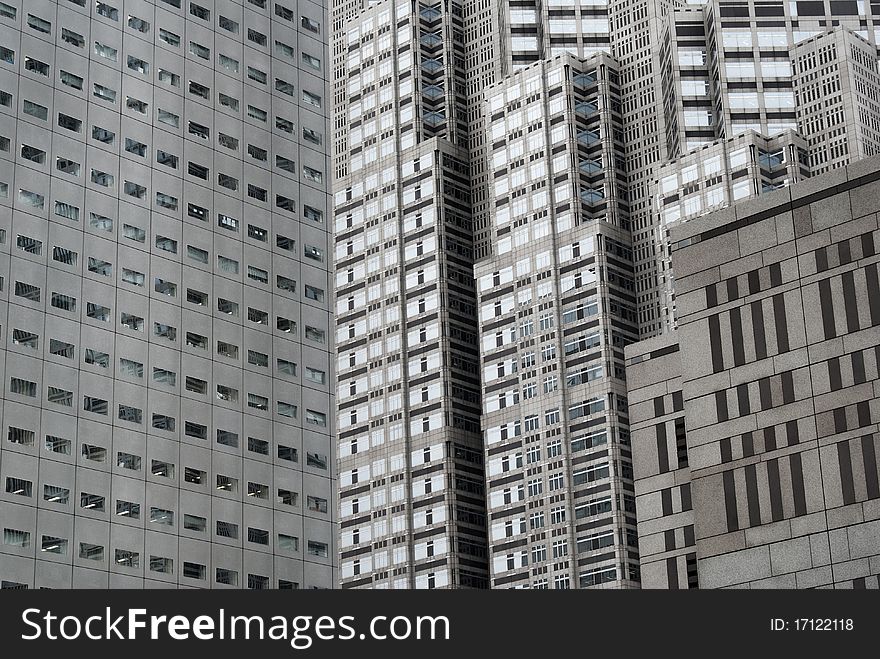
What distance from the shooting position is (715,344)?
132m

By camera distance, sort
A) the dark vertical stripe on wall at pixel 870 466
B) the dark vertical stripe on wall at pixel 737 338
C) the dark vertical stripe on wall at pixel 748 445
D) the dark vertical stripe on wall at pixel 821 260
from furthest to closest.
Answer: the dark vertical stripe on wall at pixel 737 338
the dark vertical stripe on wall at pixel 748 445
the dark vertical stripe on wall at pixel 821 260
the dark vertical stripe on wall at pixel 870 466

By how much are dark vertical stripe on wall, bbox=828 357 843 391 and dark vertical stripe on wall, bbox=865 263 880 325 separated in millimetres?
4344

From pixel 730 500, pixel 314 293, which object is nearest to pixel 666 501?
pixel 730 500

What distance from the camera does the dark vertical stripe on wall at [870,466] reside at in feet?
385

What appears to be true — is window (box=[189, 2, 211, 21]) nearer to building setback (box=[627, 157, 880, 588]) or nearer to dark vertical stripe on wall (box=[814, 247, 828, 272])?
building setback (box=[627, 157, 880, 588])

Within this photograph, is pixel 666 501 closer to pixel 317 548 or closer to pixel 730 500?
pixel 730 500

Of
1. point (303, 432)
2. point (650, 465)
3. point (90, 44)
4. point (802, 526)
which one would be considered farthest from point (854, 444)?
point (90, 44)

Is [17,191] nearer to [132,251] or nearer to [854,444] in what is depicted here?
[132,251]

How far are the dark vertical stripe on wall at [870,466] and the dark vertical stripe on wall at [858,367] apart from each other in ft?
14.8

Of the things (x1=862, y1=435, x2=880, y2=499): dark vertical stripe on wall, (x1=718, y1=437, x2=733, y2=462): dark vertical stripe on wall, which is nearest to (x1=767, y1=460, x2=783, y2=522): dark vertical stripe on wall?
(x1=718, y1=437, x2=733, y2=462): dark vertical stripe on wall

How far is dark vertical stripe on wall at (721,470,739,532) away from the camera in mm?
125125

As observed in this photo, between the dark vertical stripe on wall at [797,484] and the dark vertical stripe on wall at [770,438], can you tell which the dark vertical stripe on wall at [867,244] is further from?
the dark vertical stripe on wall at [797,484]

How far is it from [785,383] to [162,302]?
205 feet

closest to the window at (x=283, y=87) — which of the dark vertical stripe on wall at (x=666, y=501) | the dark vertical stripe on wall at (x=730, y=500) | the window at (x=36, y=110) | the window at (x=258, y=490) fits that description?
the window at (x=36, y=110)
